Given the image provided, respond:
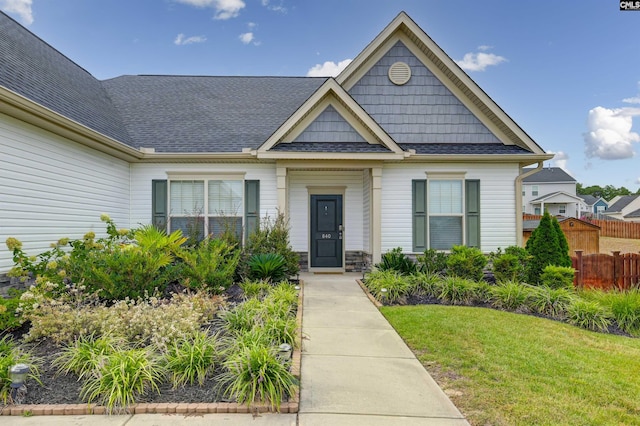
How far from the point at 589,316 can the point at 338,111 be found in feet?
22.1

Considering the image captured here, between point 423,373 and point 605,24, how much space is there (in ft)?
47.8

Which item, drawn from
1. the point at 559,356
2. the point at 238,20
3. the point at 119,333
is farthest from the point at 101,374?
the point at 238,20

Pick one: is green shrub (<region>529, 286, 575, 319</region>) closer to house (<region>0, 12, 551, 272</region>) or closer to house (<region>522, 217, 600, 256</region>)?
house (<region>0, 12, 551, 272</region>)

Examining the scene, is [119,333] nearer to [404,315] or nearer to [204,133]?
[404,315]

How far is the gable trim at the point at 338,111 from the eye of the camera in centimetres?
912

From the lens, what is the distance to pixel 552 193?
41625 mm

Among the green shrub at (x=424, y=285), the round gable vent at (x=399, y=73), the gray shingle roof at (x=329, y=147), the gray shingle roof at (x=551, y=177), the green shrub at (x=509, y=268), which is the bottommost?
the green shrub at (x=424, y=285)

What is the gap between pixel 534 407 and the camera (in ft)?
11.0

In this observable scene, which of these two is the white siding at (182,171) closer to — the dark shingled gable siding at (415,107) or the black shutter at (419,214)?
the dark shingled gable siding at (415,107)

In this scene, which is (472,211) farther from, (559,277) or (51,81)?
(51,81)

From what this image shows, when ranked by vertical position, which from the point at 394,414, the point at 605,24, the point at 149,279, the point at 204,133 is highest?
the point at 605,24

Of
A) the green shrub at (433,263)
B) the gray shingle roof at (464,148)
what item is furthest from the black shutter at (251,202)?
the green shrub at (433,263)

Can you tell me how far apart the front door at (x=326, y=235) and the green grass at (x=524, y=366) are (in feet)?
14.1

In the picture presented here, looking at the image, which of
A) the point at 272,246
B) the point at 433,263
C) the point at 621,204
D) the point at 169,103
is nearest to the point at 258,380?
the point at 272,246
